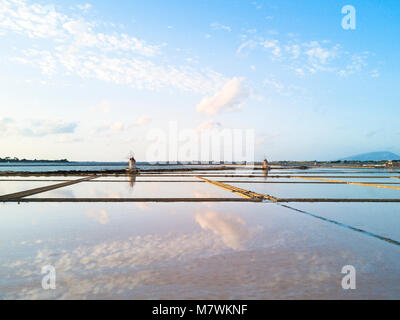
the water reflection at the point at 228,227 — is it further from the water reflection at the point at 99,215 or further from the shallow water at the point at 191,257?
the water reflection at the point at 99,215

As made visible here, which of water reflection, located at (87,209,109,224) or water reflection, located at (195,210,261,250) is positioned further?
water reflection, located at (87,209,109,224)

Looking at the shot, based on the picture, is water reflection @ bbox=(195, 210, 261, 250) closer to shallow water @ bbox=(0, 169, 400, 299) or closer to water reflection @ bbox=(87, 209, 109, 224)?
shallow water @ bbox=(0, 169, 400, 299)

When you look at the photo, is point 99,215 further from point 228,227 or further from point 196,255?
point 196,255

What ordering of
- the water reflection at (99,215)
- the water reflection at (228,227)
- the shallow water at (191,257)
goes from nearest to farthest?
the shallow water at (191,257), the water reflection at (228,227), the water reflection at (99,215)

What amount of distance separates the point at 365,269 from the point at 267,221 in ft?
10.1

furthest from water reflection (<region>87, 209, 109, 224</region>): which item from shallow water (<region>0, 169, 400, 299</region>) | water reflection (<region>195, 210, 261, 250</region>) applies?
water reflection (<region>195, 210, 261, 250</region>)

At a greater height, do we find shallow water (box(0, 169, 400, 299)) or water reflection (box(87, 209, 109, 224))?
shallow water (box(0, 169, 400, 299))

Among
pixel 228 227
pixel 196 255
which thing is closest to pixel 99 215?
pixel 228 227

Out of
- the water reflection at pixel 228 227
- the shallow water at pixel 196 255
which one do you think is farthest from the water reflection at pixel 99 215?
the water reflection at pixel 228 227

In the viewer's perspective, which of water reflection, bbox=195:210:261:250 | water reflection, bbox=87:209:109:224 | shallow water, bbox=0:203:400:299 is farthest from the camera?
water reflection, bbox=87:209:109:224

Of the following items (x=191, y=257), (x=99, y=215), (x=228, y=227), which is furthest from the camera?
(x=99, y=215)

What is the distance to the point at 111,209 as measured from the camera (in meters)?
8.28
